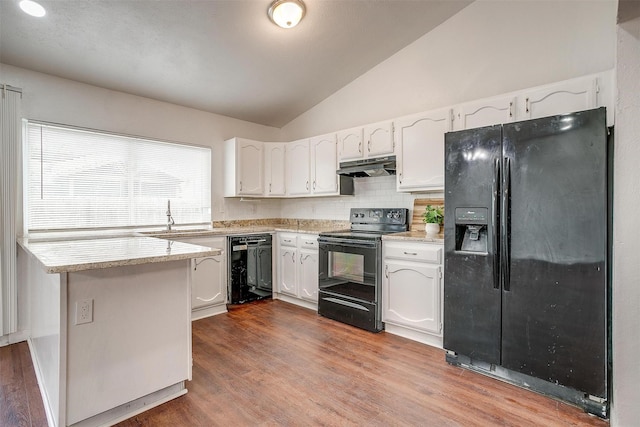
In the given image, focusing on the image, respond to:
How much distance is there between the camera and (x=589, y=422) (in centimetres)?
185

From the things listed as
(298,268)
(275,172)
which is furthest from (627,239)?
(275,172)

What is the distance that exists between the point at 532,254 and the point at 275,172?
3.30 metres

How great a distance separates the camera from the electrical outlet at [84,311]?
171 centimetres

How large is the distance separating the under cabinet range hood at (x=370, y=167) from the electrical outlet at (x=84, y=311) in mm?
2678

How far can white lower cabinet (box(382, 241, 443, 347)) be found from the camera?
9.16ft

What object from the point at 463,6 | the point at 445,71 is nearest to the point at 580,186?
the point at 445,71

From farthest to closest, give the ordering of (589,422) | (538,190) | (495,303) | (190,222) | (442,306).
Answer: (190,222) → (442,306) → (495,303) → (538,190) → (589,422)

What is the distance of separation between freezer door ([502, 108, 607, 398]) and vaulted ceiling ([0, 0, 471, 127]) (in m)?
1.80

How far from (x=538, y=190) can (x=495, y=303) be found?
835mm

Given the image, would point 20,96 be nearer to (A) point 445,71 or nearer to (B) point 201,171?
(B) point 201,171

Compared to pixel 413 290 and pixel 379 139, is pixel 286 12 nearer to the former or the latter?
pixel 379 139

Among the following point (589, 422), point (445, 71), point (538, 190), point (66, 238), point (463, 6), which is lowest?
point (589, 422)

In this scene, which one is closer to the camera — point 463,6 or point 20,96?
point 20,96

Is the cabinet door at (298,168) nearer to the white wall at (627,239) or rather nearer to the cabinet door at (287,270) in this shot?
the cabinet door at (287,270)
